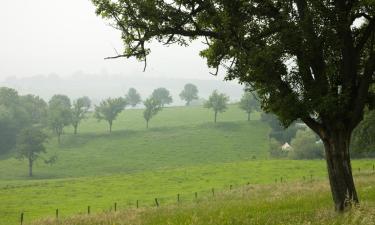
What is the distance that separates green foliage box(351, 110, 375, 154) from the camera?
→ 49.9 metres

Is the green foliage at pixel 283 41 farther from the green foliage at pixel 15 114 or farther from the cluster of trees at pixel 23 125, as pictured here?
the green foliage at pixel 15 114

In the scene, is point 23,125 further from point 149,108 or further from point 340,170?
point 340,170

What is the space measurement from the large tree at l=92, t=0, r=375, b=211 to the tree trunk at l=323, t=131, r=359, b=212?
36 mm

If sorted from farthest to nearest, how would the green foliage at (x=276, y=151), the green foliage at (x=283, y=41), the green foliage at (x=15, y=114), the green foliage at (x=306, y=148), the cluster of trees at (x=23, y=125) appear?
the green foliage at (x=15, y=114), the green foliage at (x=276, y=151), the cluster of trees at (x=23, y=125), the green foliage at (x=306, y=148), the green foliage at (x=283, y=41)

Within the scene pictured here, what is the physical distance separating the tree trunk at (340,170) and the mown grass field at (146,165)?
2957 centimetres

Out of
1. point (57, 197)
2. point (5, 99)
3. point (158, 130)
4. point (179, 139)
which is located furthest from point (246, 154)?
point (5, 99)

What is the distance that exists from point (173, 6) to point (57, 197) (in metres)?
46.6

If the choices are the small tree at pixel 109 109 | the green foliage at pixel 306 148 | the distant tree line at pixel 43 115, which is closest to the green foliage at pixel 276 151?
the green foliage at pixel 306 148

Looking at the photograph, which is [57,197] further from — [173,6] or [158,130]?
[158,130]

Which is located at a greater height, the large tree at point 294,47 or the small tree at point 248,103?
the small tree at point 248,103

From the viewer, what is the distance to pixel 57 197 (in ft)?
187

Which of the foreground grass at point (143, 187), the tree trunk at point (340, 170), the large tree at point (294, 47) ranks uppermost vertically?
the large tree at point (294, 47)

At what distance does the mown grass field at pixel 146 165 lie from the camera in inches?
2127

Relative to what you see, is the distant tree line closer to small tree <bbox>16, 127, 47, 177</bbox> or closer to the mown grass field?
small tree <bbox>16, 127, 47, 177</bbox>
